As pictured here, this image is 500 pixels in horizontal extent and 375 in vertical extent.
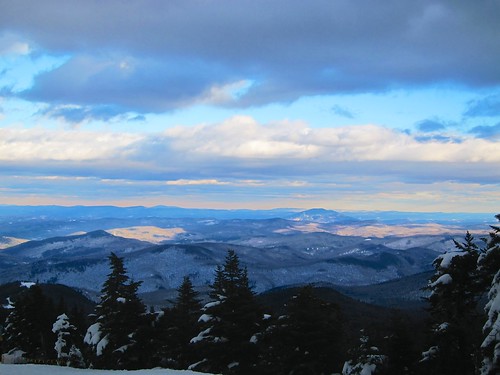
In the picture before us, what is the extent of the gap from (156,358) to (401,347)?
19.1 meters

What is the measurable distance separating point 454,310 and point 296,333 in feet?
30.0

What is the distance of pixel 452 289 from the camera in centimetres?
2652

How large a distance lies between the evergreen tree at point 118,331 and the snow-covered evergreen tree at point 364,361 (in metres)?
16.4

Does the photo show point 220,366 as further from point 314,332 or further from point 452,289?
point 452,289

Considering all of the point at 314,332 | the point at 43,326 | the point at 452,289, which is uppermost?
the point at 452,289

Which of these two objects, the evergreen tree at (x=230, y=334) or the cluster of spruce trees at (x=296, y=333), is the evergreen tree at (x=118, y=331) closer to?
the cluster of spruce trees at (x=296, y=333)

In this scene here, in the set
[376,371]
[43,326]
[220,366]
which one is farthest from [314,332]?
[43,326]

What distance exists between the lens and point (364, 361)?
2844cm

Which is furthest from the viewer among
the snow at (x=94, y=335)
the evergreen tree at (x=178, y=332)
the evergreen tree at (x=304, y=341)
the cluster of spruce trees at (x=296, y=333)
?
the evergreen tree at (x=178, y=332)

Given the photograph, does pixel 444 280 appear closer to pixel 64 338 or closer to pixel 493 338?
pixel 493 338

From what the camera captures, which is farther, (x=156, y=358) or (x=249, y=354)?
(x=156, y=358)

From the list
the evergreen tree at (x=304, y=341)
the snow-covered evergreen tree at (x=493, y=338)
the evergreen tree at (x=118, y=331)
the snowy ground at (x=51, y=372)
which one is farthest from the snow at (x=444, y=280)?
the evergreen tree at (x=118, y=331)

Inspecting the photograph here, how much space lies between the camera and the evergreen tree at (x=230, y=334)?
105 ft

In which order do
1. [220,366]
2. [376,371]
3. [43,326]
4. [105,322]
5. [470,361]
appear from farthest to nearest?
[43,326] → [105,322] → [220,366] → [376,371] → [470,361]
